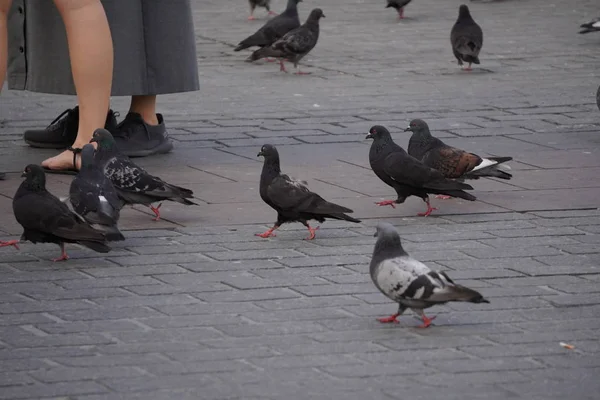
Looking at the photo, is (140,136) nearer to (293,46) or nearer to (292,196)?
(292,196)

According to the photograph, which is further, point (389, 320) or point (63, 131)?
point (63, 131)

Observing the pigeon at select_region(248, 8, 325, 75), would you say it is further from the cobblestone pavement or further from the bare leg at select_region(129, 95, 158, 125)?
the bare leg at select_region(129, 95, 158, 125)

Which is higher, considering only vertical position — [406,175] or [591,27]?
[406,175]

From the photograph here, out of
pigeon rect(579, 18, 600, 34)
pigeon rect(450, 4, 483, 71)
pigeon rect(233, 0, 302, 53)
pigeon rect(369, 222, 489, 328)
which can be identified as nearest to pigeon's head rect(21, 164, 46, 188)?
pigeon rect(369, 222, 489, 328)

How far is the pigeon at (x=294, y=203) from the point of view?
6.93 metres

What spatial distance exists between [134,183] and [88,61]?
125cm

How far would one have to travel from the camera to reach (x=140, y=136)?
8953mm

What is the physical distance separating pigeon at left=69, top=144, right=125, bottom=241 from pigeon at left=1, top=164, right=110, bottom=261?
0.37 feet

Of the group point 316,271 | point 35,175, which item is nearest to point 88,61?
point 35,175

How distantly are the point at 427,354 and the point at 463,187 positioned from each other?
99.1 inches

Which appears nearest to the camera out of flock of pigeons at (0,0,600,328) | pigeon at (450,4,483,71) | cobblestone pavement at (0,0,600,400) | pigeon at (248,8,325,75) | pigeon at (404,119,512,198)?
cobblestone pavement at (0,0,600,400)

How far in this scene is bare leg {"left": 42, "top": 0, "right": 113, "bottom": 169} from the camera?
8039mm

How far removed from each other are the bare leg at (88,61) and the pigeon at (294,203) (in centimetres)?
157

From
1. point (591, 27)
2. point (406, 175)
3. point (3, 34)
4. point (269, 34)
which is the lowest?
point (591, 27)
